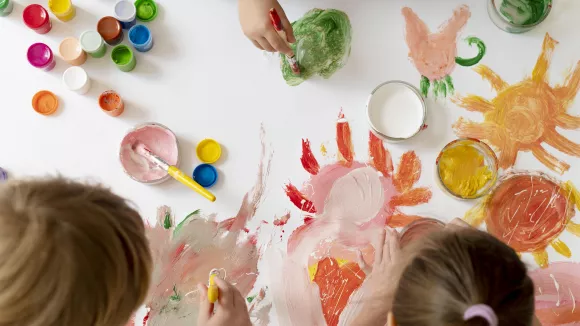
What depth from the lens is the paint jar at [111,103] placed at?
102 cm

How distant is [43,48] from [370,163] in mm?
709

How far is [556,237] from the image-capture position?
0.99 meters

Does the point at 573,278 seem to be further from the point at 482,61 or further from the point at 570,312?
the point at 482,61

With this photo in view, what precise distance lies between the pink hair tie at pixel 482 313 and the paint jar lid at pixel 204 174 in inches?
21.6

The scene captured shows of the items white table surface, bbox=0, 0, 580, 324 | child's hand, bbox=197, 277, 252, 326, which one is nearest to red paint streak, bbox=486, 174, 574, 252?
white table surface, bbox=0, 0, 580, 324

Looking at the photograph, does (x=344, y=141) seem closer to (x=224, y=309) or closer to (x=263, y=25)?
(x=263, y=25)

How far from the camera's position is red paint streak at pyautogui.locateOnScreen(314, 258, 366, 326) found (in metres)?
0.96

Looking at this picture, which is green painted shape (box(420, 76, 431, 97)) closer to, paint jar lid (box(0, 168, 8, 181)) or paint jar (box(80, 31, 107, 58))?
paint jar (box(80, 31, 107, 58))

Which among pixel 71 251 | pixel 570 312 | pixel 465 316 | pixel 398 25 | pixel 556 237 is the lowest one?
pixel 570 312

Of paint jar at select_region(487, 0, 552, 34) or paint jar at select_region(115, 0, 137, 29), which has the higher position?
paint jar at select_region(115, 0, 137, 29)

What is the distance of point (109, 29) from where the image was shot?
3.46 ft

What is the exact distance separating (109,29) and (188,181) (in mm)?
Answer: 369

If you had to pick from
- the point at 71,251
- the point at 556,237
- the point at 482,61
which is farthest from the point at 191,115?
the point at 556,237

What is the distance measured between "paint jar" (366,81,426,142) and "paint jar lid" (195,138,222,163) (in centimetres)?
31
